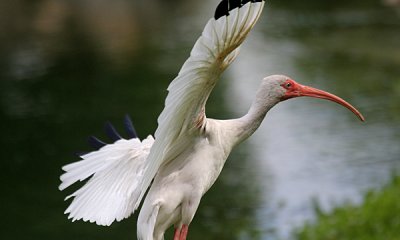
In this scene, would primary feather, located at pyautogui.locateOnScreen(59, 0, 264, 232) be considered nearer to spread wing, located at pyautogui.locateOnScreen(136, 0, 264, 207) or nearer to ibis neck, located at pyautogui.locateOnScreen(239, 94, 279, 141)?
spread wing, located at pyautogui.locateOnScreen(136, 0, 264, 207)

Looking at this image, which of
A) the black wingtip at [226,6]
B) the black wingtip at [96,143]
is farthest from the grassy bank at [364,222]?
the black wingtip at [226,6]

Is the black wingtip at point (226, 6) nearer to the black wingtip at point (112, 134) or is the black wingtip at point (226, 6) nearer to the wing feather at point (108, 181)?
the wing feather at point (108, 181)

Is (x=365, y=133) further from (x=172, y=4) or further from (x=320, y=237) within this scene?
(x=172, y=4)

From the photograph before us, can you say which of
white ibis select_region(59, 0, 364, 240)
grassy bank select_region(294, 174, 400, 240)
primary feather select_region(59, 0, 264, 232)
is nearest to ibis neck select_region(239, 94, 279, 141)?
white ibis select_region(59, 0, 364, 240)

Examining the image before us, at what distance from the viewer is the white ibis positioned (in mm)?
4527

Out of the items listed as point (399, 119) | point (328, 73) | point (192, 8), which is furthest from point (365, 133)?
point (192, 8)

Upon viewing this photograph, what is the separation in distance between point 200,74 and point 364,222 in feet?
16.3

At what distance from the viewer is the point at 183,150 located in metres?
5.50

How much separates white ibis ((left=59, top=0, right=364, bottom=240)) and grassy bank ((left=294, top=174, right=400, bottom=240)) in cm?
340

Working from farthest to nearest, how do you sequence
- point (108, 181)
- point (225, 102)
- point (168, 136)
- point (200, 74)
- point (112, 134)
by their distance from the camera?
point (225, 102) < point (112, 134) < point (108, 181) < point (168, 136) < point (200, 74)

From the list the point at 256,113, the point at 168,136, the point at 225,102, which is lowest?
the point at 225,102

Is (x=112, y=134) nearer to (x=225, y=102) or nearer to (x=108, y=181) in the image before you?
(x=108, y=181)

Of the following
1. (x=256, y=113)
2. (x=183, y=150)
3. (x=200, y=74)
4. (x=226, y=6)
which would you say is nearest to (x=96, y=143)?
(x=183, y=150)

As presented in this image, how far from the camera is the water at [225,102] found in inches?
445
